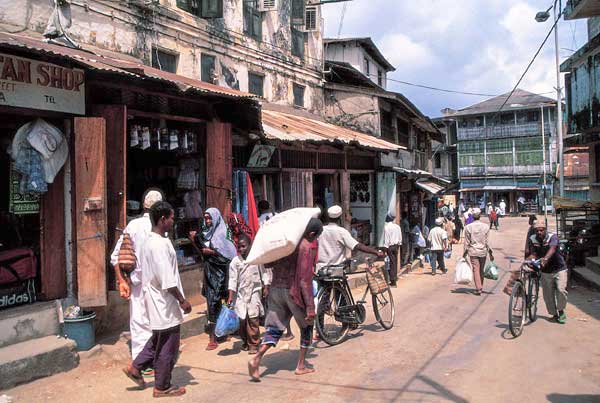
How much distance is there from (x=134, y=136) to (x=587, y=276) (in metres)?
11.6

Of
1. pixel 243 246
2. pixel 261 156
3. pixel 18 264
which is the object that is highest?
pixel 261 156

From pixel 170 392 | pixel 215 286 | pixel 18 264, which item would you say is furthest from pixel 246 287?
pixel 18 264

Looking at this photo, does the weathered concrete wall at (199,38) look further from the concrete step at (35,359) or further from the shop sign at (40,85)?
the concrete step at (35,359)

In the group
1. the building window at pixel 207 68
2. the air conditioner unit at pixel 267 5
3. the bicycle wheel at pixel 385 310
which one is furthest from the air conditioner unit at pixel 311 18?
the bicycle wheel at pixel 385 310

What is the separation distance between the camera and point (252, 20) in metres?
14.6

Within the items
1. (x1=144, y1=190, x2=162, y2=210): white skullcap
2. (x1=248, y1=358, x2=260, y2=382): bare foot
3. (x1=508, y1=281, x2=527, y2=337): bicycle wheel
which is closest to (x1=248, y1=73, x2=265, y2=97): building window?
(x1=144, y1=190, x2=162, y2=210): white skullcap

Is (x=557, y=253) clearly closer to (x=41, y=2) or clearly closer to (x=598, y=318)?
(x=598, y=318)

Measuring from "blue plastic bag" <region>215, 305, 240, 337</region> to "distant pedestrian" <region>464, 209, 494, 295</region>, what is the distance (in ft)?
20.9

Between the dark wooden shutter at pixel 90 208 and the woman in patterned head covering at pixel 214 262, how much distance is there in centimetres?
133

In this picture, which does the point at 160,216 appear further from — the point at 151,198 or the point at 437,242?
the point at 437,242

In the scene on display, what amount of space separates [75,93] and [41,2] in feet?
9.44

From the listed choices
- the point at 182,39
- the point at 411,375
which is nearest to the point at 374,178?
the point at 182,39

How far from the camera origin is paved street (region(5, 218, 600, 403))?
204 inches

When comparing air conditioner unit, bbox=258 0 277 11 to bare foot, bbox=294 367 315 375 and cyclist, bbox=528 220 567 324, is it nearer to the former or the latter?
cyclist, bbox=528 220 567 324
